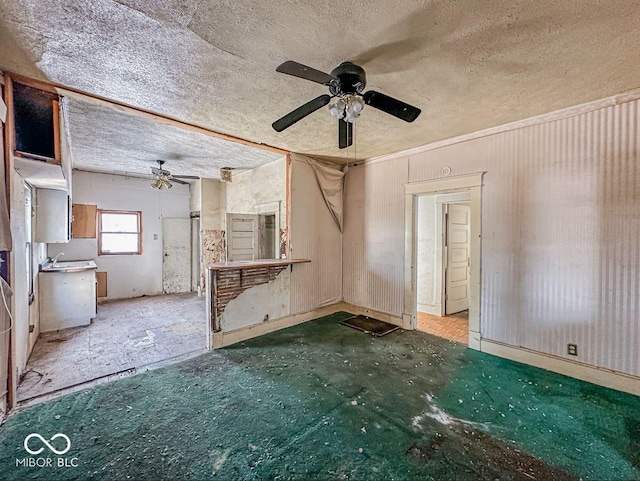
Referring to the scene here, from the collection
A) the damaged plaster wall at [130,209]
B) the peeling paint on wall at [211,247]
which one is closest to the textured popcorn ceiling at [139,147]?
the damaged plaster wall at [130,209]

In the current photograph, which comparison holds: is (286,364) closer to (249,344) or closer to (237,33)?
(249,344)

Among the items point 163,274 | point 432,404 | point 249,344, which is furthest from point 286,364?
point 163,274

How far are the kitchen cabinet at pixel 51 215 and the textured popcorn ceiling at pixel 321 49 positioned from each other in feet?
7.80

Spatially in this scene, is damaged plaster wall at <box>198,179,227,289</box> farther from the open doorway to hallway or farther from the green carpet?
the open doorway to hallway

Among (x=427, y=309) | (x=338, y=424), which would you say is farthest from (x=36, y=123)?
(x=427, y=309)

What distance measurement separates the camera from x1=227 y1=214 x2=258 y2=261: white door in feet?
14.3

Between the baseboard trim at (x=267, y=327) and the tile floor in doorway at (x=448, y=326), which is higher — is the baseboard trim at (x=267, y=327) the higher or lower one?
the higher one

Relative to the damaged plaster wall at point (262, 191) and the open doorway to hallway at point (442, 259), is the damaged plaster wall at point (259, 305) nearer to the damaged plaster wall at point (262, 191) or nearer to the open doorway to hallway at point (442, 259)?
the damaged plaster wall at point (262, 191)

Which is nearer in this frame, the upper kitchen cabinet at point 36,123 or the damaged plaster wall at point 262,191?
the upper kitchen cabinet at point 36,123

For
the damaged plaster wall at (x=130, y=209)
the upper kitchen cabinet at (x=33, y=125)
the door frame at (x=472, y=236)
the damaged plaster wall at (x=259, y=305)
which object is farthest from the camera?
the damaged plaster wall at (x=130, y=209)

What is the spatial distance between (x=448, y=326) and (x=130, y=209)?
700 centimetres

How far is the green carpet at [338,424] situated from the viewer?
166cm

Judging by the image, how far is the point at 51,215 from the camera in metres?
3.84

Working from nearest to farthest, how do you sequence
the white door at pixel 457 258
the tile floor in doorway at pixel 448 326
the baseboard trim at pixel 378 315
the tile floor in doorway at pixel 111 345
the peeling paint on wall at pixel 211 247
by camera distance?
the tile floor in doorway at pixel 111 345 < the tile floor in doorway at pixel 448 326 < the baseboard trim at pixel 378 315 < the white door at pixel 457 258 < the peeling paint on wall at pixel 211 247
